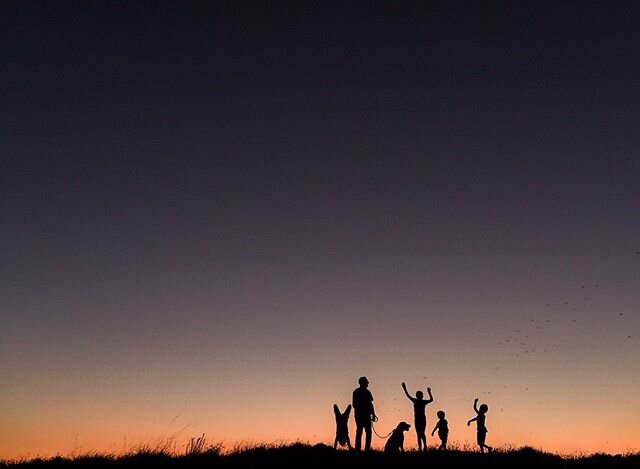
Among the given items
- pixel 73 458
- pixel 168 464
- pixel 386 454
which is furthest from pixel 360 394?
pixel 73 458

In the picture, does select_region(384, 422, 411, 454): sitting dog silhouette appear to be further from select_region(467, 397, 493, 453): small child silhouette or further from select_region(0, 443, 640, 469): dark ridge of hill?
select_region(467, 397, 493, 453): small child silhouette

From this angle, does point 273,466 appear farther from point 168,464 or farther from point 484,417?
point 484,417

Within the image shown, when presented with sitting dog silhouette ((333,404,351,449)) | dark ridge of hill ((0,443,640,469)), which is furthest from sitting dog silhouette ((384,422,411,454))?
sitting dog silhouette ((333,404,351,449))

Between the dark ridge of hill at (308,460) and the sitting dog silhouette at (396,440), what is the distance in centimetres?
23

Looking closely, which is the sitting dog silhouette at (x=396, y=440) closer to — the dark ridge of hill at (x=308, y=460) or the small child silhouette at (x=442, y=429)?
the dark ridge of hill at (x=308, y=460)

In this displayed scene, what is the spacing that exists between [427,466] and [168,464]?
229 inches

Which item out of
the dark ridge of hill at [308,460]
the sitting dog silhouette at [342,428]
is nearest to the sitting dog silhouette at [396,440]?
the dark ridge of hill at [308,460]

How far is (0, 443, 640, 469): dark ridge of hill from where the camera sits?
588 inches

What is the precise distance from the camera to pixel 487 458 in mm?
17703

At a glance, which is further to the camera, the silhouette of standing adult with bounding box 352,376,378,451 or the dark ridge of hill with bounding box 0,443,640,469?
the silhouette of standing adult with bounding box 352,376,378,451

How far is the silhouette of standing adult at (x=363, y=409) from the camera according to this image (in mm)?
18578

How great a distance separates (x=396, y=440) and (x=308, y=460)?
8.43 feet

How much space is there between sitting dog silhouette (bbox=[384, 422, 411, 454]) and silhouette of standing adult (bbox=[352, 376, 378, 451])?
1.16 m

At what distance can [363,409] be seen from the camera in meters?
18.6
